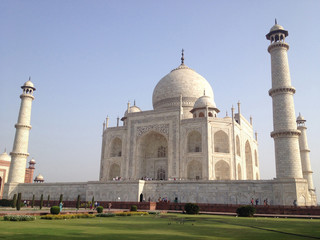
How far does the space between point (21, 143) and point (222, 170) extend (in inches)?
686

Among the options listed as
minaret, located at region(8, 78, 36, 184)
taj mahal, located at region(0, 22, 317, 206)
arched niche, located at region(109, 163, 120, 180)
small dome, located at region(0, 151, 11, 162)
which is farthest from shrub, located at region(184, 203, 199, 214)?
small dome, located at region(0, 151, 11, 162)

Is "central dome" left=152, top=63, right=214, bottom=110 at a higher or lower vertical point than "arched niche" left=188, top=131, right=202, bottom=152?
higher

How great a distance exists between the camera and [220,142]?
25.7 m

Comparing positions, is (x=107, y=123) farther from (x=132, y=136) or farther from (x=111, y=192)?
(x=111, y=192)

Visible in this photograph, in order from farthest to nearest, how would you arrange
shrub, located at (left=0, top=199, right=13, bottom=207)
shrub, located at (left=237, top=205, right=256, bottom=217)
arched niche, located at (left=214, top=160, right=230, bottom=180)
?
1. arched niche, located at (left=214, top=160, right=230, bottom=180)
2. shrub, located at (left=0, top=199, right=13, bottom=207)
3. shrub, located at (left=237, top=205, right=256, bottom=217)

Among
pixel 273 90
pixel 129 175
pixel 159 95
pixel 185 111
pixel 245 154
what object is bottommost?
pixel 129 175

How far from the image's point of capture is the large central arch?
2680 cm

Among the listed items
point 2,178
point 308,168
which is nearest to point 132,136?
point 308,168

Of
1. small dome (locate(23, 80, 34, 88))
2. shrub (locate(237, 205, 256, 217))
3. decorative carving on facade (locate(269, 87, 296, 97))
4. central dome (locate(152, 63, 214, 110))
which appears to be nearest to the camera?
shrub (locate(237, 205, 256, 217))

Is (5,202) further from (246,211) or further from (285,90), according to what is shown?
(285,90)

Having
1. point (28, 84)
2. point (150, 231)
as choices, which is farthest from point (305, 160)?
point (28, 84)

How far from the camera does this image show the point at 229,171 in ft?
79.7

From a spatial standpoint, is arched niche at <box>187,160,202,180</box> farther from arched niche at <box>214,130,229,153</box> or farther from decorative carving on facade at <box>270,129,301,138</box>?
decorative carving on facade at <box>270,129,301,138</box>

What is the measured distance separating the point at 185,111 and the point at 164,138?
3890 millimetres
